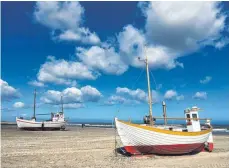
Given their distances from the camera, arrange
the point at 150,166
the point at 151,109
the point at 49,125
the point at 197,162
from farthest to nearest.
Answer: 1. the point at 49,125
2. the point at 151,109
3. the point at 197,162
4. the point at 150,166

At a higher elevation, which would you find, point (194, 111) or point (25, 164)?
point (194, 111)

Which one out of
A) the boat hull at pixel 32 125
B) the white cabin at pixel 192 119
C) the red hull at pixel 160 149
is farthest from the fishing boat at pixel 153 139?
the boat hull at pixel 32 125

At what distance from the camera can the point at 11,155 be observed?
18.4m

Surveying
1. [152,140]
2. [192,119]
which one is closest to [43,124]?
[192,119]

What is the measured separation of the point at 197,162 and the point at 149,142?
3.41 m

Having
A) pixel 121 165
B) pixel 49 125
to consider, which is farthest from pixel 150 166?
pixel 49 125

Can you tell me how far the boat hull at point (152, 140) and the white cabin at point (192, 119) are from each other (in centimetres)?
144

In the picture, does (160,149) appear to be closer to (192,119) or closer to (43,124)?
(192,119)

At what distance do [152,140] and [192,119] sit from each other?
4794 millimetres

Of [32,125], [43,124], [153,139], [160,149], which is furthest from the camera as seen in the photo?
[43,124]

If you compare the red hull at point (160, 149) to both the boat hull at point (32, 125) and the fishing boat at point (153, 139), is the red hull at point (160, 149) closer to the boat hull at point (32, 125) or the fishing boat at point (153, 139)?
the fishing boat at point (153, 139)

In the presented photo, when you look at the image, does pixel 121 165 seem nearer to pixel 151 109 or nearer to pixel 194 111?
pixel 151 109

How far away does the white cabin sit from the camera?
2030 centimetres

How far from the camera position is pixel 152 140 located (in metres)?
17.3
